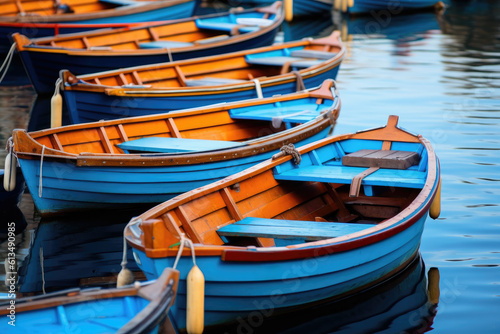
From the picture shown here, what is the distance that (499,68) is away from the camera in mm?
15141

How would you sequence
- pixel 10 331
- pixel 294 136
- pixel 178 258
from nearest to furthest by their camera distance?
1. pixel 10 331
2. pixel 178 258
3. pixel 294 136

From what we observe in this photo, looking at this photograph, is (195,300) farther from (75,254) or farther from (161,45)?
(161,45)

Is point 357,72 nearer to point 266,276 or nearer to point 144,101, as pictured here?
point 144,101

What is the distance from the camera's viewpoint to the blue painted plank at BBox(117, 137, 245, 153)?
7.86 metres

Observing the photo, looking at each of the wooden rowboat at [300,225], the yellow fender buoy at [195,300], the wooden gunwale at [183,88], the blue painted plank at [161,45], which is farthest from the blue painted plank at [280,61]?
the yellow fender buoy at [195,300]

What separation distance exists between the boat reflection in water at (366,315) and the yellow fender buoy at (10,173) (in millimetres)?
3194

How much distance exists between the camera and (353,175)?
668cm

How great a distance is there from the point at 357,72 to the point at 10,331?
1214 cm

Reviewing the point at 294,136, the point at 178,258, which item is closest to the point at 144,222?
the point at 178,258

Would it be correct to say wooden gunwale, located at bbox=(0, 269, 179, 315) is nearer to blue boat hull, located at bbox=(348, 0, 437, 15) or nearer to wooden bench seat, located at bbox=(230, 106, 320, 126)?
wooden bench seat, located at bbox=(230, 106, 320, 126)

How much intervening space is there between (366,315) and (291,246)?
115 cm

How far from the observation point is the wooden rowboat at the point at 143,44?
11750 millimetres

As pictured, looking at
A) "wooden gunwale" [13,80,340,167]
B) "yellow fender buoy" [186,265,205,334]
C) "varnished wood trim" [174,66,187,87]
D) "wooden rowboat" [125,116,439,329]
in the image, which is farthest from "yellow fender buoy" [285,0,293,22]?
"yellow fender buoy" [186,265,205,334]

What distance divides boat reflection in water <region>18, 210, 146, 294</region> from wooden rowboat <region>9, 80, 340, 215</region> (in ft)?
0.61
